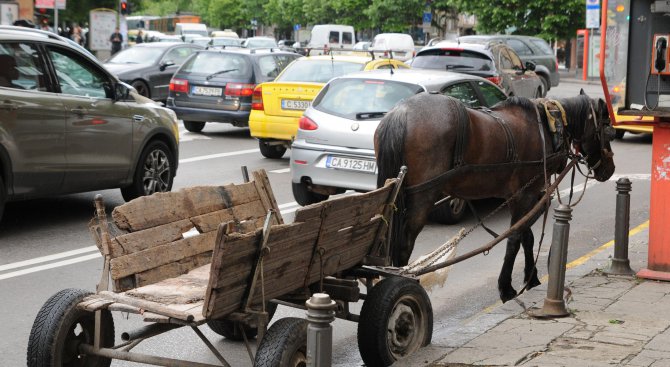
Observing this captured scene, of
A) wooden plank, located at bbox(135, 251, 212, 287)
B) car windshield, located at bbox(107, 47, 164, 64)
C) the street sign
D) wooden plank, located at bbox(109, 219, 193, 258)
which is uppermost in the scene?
the street sign

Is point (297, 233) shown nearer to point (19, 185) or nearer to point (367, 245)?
point (367, 245)

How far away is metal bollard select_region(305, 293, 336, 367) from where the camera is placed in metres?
4.69

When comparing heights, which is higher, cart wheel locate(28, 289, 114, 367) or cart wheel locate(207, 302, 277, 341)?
cart wheel locate(28, 289, 114, 367)

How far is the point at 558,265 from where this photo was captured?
24.5ft

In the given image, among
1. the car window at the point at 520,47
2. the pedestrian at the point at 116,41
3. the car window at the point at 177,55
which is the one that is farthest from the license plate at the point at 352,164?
the pedestrian at the point at 116,41

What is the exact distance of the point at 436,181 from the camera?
7570mm

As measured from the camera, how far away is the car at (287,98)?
1595cm

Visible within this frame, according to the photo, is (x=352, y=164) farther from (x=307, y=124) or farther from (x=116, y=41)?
(x=116, y=41)

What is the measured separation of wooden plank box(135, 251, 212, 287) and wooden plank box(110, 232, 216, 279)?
0.08 feet

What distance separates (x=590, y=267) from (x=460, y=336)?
2.84 meters

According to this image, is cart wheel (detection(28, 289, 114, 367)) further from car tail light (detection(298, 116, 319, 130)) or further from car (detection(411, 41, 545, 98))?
car (detection(411, 41, 545, 98))

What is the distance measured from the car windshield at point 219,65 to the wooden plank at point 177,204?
13.1 meters

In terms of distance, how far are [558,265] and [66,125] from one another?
18.2 ft

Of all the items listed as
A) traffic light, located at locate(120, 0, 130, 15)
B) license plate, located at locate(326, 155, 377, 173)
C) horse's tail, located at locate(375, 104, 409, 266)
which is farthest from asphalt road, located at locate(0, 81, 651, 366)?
traffic light, located at locate(120, 0, 130, 15)
